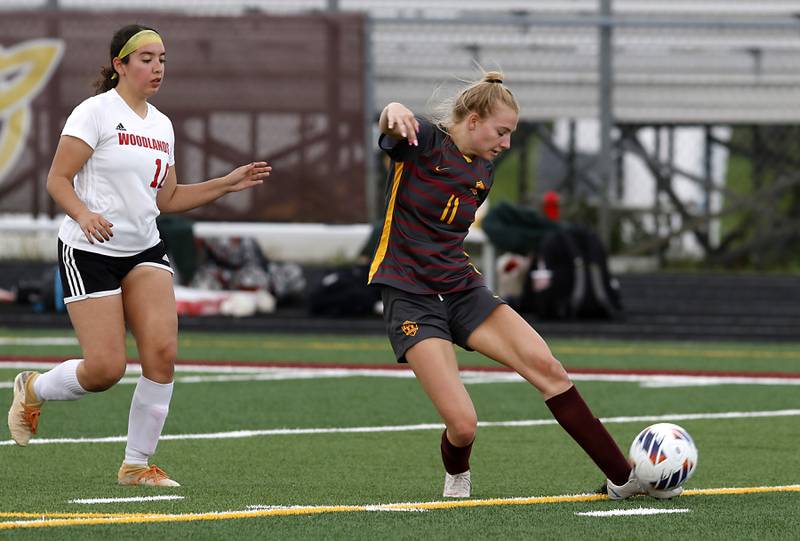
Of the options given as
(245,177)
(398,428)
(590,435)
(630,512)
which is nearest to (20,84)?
(398,428)

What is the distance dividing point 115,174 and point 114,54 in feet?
1.73

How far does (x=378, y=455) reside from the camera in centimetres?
775

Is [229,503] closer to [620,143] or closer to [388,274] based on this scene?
[388,274]

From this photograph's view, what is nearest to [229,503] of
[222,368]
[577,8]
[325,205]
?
[222,368]

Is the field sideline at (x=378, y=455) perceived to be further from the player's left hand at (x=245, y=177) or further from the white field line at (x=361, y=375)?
the player's left hand at (x=245, y=177)

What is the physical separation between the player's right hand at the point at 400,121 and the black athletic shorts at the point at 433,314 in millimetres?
686

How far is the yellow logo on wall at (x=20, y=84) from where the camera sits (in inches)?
679

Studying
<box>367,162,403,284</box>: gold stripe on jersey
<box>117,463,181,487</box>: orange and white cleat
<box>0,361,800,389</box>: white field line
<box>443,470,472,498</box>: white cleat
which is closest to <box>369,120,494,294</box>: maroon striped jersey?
<box>367,162,403,284</box>: gold stripe on jersey

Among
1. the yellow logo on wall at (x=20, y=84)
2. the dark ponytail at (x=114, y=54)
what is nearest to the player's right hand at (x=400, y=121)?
the dark ponytail at (x=114, y=54)

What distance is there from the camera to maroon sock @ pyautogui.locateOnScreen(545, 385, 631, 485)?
617cm

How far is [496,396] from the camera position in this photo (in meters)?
10.5

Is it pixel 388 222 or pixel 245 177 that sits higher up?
pixel 245 177

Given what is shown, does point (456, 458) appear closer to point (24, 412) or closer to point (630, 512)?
point (630, 512)

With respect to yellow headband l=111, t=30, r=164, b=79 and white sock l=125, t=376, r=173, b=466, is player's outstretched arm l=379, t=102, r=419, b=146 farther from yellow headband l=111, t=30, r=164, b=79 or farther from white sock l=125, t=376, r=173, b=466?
white sock l=125, t=376, r=173, b=466
